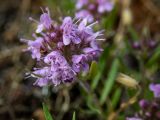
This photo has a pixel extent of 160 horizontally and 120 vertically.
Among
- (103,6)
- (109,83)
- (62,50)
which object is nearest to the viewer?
(62,50)

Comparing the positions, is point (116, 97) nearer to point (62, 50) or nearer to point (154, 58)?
point (154, 58)

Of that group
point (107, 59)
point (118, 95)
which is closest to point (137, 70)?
point (107, 59)

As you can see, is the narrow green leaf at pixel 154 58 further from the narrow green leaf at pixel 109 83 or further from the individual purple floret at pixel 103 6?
the individual purple floret at pixel 103 6

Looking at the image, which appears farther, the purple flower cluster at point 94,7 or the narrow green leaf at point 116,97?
the purple flower cluster at point 94,7

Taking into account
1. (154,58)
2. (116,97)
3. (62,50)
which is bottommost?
(62,50)

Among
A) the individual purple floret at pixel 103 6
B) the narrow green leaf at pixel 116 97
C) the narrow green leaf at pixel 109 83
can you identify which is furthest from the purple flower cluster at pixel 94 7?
the narrow green leaf at pixel 116 97

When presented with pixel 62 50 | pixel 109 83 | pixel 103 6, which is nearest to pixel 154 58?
pixel 109 83

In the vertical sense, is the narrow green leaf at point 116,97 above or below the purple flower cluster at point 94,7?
below

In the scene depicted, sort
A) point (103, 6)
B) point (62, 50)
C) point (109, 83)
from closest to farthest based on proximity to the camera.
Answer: point (62, 50) → point (109, 83) → point (103, 6)

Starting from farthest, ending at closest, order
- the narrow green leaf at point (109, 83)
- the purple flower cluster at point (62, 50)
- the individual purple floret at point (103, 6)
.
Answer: the individual purple floret at point (103, 6)
the narrow green leaf at point (109, 83)
the purple flower cluster at point (62, 50)
